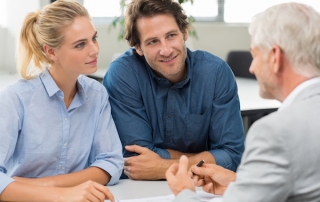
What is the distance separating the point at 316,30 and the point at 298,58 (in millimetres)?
76

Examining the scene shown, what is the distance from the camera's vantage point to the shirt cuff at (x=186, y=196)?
1.39 metres

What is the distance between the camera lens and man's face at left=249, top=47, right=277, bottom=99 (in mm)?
1342

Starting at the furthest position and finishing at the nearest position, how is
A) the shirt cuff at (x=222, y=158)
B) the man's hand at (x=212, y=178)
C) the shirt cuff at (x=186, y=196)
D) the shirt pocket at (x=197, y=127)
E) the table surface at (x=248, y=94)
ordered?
the table surface at (x=248, y=94)
the shirt pocket at (x=197, y=127)
the shirt cuff at (x=222, y=158)
the man's hand at (x=212, y=178)
the shirt cuff at (x=186, y=196)

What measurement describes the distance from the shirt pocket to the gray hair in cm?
106

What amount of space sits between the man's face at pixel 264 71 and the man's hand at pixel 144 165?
79 cm

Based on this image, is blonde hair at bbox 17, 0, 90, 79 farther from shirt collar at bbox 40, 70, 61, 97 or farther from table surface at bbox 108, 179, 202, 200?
table surface at bbox 108, 179, 202, 200

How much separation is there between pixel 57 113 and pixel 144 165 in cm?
39

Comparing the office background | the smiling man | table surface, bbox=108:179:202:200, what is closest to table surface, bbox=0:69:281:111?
the office background

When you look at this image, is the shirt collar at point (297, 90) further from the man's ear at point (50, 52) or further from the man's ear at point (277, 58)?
the man's ear at point (50, 52)

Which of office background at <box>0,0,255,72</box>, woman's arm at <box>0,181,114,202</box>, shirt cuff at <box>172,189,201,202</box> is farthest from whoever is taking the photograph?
office background at <box>0,0,255,72</box>

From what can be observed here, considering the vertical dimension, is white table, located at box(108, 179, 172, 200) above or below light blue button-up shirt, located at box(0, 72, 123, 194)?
below

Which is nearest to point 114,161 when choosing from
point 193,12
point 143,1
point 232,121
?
point 232,121

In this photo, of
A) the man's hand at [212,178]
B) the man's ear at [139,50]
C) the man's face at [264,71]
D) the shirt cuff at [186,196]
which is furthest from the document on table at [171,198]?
the man's ear at [139,50]

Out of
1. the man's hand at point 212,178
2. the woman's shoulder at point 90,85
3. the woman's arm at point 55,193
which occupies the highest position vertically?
the woman's shoulder at point 90,85
